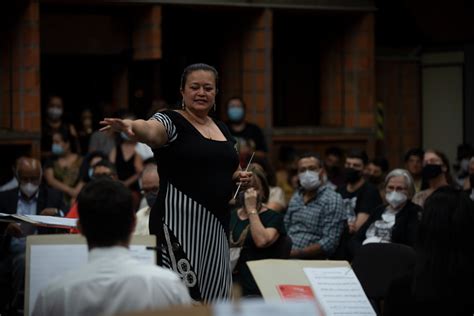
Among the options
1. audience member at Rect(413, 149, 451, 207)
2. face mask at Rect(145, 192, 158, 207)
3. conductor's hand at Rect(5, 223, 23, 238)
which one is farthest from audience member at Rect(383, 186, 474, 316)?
audience member at Rect(413, 149, 451, 207)

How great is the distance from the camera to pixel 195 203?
5539mm

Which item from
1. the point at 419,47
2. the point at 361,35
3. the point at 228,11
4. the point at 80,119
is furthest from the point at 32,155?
the point at 419,47

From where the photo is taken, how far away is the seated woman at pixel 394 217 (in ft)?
28.6

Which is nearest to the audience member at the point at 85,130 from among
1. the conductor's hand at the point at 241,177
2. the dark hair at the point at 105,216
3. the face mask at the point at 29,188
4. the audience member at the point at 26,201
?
the audience member at the point at 26,201

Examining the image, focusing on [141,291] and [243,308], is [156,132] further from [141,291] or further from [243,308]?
[243,308]

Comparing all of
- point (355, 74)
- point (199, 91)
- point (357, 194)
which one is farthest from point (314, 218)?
point (355, 74)

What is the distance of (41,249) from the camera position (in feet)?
17.2

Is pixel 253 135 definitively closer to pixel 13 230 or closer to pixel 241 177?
pixel 13 230

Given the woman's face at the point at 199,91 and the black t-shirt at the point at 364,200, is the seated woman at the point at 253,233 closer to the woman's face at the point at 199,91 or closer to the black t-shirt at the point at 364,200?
the black t-shirt at the point at 364,200

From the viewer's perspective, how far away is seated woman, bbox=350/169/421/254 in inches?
344

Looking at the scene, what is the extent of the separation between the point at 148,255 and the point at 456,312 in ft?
4.21

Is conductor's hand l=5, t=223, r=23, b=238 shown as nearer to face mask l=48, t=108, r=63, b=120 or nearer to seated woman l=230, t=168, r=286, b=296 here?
seated woman l=230, t=168, r=286, b=296

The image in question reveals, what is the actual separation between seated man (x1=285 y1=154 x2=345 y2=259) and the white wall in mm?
7265

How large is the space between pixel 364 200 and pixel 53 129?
446 cm
